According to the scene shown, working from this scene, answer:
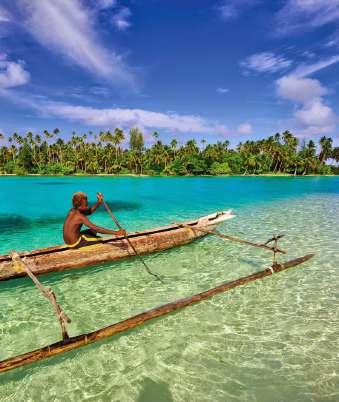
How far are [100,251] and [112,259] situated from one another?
A: 23.4 inches

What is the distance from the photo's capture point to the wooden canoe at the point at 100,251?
8531mm

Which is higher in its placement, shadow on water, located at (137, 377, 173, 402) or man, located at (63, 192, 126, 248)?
man, located at (63, 192, 126, 248)

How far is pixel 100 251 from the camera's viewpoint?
9703 millimetres

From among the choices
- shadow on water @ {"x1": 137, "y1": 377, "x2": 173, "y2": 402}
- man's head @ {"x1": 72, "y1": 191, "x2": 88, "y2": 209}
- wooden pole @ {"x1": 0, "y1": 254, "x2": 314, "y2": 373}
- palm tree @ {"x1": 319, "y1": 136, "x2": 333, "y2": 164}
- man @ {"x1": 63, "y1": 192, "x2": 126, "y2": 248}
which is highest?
palm tree @ {"x1": 319, "y1": 136, "x2": 333, "y2": 164}

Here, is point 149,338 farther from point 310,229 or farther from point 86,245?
point 310,229

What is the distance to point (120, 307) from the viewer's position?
7375 mm

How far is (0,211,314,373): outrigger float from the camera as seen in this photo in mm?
4730

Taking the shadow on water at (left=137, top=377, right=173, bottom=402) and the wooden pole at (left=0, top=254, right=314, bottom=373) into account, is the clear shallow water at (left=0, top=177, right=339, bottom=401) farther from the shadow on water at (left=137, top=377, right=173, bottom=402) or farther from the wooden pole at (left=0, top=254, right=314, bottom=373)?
the wooden pole at (left=0, top=254, right=314, bottom=373)

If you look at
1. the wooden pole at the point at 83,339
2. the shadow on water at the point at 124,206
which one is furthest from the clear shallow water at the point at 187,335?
the shadow on water at the point at 124,206

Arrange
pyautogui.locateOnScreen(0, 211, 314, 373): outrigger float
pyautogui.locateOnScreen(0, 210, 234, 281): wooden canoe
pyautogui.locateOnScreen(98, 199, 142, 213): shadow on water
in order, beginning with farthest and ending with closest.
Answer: pyautogui.locateOnScreen(98, 199, 142, 213): shadow on water
pyautogui.locateOnScreen(0, 210, 234, 281): wooden canoe
pyautogui.locateOnScreen(0, 211, 314, 373): outrigger float

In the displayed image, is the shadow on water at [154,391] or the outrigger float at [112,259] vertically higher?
the outrigger float at [112,259]

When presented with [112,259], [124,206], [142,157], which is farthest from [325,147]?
[112,259]

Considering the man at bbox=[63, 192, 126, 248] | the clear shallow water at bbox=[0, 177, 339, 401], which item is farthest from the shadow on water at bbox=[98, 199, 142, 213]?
the man at bbox=[63, 192, 126, 248]

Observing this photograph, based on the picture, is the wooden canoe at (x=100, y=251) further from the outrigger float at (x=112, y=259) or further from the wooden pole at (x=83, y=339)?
the wooden pole at (x=83, y=339)
